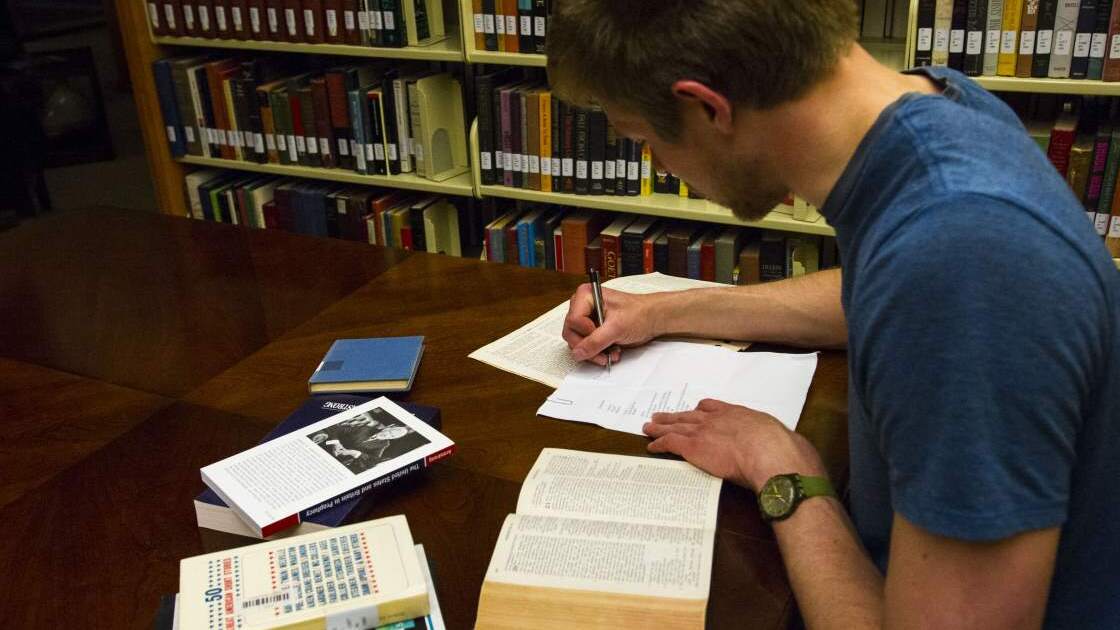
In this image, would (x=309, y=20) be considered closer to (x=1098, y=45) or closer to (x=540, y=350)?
(x=540, y=350)

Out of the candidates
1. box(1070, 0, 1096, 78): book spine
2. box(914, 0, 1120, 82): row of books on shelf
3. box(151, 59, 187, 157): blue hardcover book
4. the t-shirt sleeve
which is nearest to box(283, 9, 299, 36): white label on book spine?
box(151, 59, 187, 157): blue hardcover book

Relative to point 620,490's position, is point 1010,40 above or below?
above

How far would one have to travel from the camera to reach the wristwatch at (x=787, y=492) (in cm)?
97

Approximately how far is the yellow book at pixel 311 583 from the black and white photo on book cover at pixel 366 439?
0.40 ft

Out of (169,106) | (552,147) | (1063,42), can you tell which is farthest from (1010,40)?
(169,106)

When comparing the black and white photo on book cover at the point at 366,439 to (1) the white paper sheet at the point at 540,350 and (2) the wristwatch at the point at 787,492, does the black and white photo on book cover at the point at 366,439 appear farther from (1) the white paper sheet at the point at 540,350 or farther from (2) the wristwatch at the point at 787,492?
(2) the wristwatch at the point at 787,492

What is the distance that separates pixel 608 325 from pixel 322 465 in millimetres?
435

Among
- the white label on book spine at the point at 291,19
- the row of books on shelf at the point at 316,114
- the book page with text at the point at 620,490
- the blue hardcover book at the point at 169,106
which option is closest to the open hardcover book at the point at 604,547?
the book page with text at the point at 620,490

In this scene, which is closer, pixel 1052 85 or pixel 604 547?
pixel 604 547

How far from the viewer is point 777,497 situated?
985 mm

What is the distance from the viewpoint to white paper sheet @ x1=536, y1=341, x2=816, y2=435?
1.21m

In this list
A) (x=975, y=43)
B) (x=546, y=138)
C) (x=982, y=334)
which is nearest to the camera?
(x=982, y=334)

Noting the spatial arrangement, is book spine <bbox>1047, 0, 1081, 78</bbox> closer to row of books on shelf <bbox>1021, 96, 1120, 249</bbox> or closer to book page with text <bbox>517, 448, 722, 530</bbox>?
row of books on shelf <bbox>1021, 96, 1120, 249</bbox>

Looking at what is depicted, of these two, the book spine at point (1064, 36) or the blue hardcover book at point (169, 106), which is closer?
the book spine at point (1064, 36)
